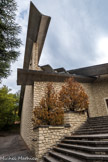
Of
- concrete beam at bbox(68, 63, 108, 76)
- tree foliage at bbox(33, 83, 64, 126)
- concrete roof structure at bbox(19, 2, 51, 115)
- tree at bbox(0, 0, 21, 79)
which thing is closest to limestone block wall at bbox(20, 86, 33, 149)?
tree foliage at bbox(33, 83, 64, 126)

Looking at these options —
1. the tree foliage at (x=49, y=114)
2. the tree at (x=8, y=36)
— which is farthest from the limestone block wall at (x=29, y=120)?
the tree at (x=8, y=36)

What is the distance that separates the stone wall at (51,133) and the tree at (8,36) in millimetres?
4343

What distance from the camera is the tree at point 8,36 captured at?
5.77m

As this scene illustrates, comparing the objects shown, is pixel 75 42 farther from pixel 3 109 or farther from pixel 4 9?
pixel 3 109

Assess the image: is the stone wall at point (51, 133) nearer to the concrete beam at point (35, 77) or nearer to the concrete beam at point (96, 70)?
the concrete beam at point (35, 77)

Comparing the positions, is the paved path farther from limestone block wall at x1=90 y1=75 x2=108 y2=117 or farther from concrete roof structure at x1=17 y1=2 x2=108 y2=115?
limestone block wall at x1=90 y1=75 x2=108 y2=117

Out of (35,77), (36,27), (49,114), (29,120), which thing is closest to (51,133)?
(49,114)

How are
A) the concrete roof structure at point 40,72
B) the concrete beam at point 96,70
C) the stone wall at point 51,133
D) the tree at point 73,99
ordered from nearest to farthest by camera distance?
the stone wall at point 51,133
the tree at point 73,99
the concrete roof structure at point 40,72
the concrete beam at point 96,70

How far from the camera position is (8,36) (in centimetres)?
614

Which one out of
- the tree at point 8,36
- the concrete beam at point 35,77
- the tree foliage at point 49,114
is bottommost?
the tree foliage at point 49,114

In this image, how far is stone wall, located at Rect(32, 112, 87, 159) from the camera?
3639 millimetres

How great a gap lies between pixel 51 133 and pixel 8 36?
21.5 feet

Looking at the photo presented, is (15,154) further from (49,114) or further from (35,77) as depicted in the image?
(35,77)

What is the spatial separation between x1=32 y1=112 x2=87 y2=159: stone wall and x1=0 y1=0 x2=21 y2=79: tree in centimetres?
434
